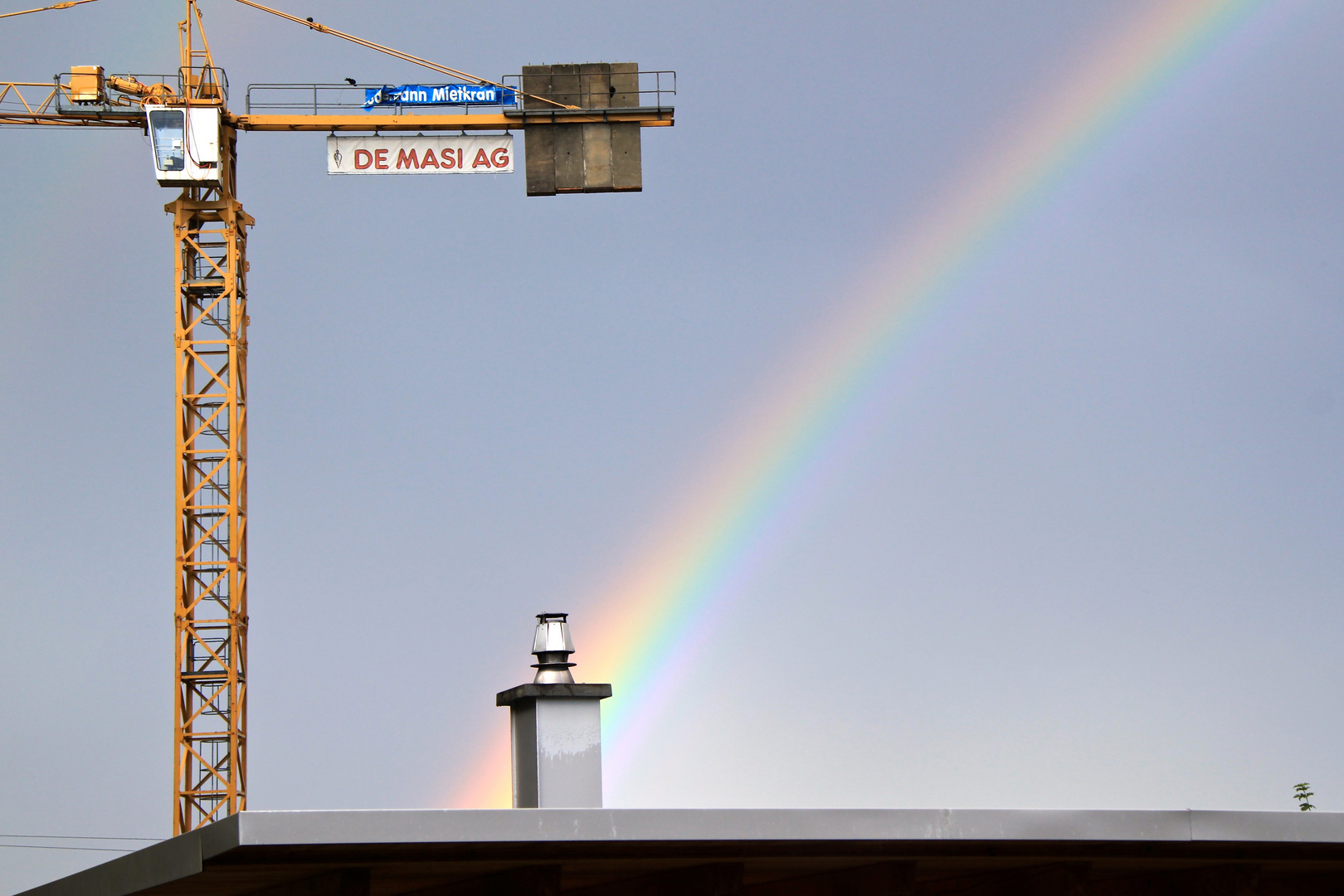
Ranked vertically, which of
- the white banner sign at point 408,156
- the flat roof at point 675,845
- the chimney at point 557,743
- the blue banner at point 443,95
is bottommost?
the flat roof at point 675,845

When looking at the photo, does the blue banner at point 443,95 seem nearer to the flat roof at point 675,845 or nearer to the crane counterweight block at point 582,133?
the crane counterweight block at point 582,133

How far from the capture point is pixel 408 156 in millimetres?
56438

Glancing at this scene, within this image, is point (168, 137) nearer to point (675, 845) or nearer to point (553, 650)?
point (553, 650)

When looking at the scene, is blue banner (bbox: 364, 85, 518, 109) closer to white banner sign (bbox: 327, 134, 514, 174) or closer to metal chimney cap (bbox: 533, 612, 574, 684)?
white banner sign (bbox: 327, 134, 514, 174)

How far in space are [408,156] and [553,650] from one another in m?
41.8

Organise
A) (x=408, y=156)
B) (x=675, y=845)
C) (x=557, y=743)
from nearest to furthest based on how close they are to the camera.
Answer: (x=675, y=845)
(x=557, y=743)
(x=408, y=156)

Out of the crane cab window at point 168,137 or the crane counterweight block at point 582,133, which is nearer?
the crane counterweight block at point 582,133

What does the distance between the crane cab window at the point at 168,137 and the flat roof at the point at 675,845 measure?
50.4 m

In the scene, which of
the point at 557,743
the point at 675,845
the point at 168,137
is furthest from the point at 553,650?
the point at 168,137

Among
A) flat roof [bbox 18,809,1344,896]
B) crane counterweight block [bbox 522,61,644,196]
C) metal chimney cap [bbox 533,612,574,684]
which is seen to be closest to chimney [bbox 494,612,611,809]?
metal chimney cap [bbox 533,612,574,684]

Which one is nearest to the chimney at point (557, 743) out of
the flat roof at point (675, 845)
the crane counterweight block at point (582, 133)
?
the flat roof at point (675, 845)

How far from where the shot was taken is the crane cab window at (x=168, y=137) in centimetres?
5853

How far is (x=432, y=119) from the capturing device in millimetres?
57188

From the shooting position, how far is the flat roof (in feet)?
28.0
